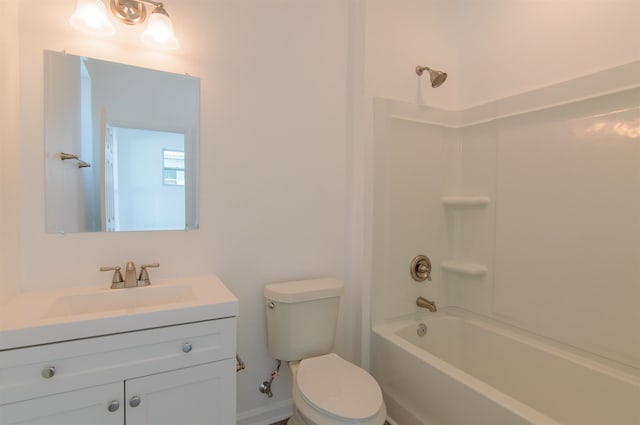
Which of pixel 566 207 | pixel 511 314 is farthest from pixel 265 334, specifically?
pixel 566 207

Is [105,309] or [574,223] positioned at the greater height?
[574,223]

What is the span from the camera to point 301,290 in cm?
158

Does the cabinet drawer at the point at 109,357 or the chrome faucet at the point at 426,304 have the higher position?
the cabinet drawer at the point at 109,357

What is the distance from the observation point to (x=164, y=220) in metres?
1.48

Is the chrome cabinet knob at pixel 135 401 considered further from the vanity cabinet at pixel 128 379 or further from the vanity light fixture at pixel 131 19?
the vanity light fixture at pixel 131 19

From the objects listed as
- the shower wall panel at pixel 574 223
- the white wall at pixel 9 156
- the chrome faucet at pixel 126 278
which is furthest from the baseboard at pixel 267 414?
the shower wall panel at pixel 574 223

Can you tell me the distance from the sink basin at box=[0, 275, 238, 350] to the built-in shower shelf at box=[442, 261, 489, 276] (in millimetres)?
1451

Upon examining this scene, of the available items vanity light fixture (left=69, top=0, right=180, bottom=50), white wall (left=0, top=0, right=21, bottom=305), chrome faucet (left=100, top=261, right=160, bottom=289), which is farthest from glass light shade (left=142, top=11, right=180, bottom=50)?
chrome faucet (left=100, top=261, right=160, bottom=289)

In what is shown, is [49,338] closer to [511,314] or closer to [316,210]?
[316,210]

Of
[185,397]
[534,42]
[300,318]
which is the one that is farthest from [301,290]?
[534,42]

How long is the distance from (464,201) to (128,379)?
6.25 ft

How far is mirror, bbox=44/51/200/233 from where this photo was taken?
4.28ft

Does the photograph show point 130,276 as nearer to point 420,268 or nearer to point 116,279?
point 116,279

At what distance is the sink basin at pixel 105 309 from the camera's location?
951 mm
